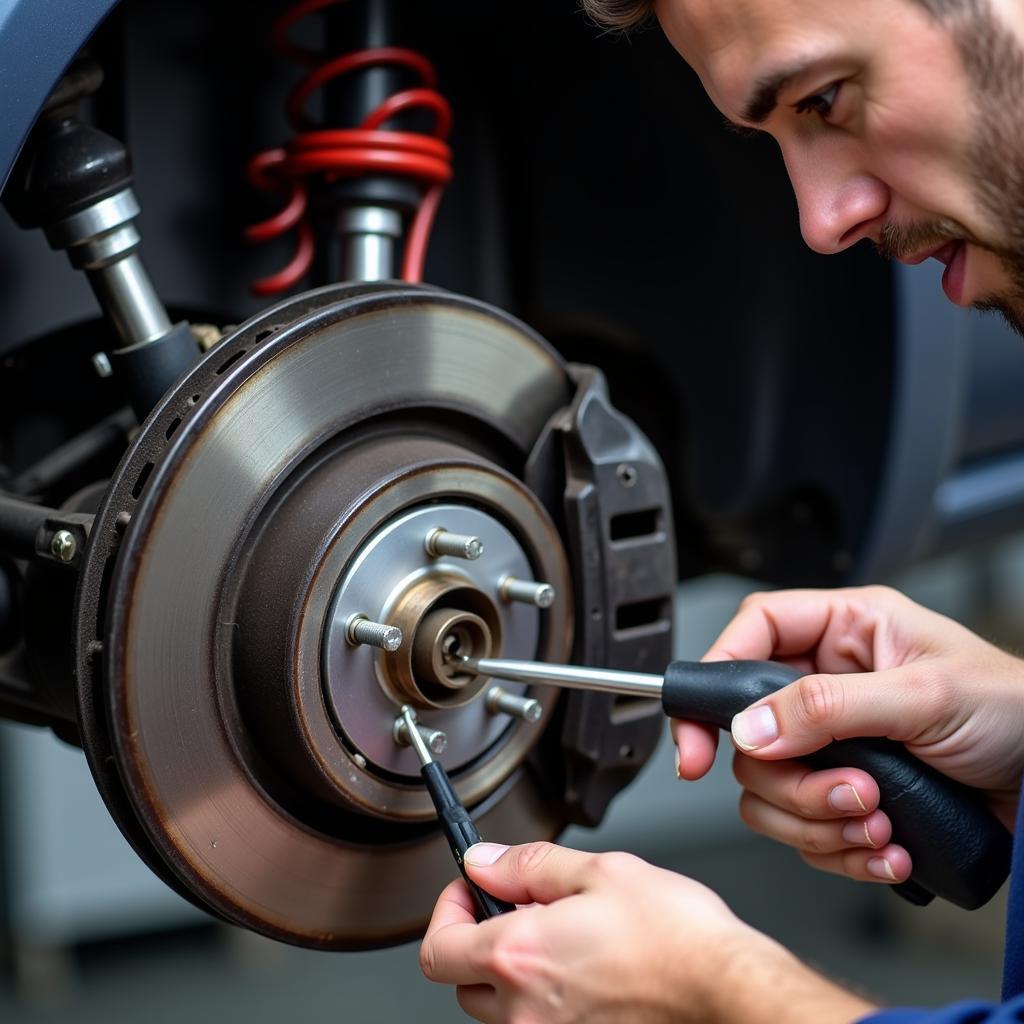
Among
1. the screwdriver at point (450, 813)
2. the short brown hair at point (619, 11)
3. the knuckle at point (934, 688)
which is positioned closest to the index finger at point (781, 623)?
the knuckle at point (934, 688)

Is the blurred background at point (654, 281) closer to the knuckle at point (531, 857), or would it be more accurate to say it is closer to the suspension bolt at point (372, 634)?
the suspension bolt at point (372, 634)

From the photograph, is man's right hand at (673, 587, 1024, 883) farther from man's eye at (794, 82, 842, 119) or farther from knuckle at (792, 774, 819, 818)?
man's eye at (794, 82, 842, 119)

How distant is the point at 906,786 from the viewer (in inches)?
25.9

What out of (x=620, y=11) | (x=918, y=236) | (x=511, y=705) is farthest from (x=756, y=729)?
(x=620, y=11)

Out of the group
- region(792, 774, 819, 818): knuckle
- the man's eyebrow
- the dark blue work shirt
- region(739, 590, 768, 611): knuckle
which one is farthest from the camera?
region(739, 590, 768, 611): knuckle

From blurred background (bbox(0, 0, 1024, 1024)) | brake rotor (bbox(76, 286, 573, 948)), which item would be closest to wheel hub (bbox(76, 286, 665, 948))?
brake rotor (bbox(76, 286, 573, 948))

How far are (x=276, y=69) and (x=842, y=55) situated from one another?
45cm

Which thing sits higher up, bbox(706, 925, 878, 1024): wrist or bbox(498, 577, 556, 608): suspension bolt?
bbox(498, 577, 556, 608): suspension bolt

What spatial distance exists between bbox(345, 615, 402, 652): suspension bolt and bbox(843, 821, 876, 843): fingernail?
27 cm

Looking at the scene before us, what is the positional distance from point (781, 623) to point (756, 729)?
0.17 metres

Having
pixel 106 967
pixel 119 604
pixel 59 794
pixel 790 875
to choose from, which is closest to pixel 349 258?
pixel 119 604

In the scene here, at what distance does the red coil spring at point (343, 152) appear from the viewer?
2.44 feet

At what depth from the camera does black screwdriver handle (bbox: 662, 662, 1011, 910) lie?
66 cm

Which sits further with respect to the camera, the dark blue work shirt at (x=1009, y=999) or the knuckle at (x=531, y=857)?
the knuckle at (x=531, y=857)
